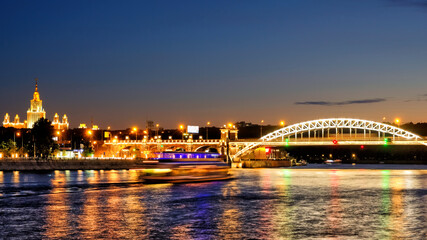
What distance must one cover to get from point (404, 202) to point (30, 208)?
21.1 metres

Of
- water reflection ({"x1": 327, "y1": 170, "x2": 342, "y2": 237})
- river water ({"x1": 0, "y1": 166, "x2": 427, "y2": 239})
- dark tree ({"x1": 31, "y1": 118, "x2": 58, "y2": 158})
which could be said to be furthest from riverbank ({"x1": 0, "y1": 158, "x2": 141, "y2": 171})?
water reflection ({"x1": 327, "y1": 170, "x2": 342, "y2": 237})

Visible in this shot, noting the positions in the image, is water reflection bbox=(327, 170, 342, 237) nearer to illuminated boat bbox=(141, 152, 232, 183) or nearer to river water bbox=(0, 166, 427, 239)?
river water bbox=(0, 166, 427, 239)

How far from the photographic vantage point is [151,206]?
103 ft

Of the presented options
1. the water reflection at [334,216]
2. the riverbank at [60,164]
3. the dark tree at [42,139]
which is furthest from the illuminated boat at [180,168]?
the dark tree at [42,139]

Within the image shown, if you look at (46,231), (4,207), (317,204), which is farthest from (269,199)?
(46,231)

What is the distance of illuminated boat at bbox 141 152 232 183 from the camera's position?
5406cm

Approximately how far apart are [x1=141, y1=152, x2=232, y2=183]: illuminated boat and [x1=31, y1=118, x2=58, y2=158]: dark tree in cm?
6363

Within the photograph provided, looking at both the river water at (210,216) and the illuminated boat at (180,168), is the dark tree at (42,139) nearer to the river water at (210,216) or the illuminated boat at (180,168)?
the illuminated boat at (180,168)

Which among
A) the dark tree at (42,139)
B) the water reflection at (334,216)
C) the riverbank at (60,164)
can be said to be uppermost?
the dark tree at (42,139)

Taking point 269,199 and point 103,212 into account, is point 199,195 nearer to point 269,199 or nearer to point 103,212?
point 269,199

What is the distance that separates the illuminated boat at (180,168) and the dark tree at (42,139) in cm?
6363

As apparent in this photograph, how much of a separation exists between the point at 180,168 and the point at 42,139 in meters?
68.6

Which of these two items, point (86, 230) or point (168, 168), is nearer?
point (86, 230)

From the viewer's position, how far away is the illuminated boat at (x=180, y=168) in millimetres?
54062
